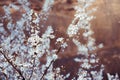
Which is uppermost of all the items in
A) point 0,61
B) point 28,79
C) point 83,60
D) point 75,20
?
point 75,20

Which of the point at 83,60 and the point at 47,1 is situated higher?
the point at 47,1

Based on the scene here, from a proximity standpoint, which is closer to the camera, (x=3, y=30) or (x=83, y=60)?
(x=3, y=30)

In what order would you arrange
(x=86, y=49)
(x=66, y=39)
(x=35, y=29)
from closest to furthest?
1. (x=66, y=39)
2. (x=35, y=29)
3. (x=86, y=49)

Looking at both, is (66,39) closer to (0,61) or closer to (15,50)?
(0,61)

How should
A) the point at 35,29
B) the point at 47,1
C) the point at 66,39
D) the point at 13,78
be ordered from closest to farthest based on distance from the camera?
the point at 66,39 → the point at 35,29 → the point at 47,1 → the point at 13,78

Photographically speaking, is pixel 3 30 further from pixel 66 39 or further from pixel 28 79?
pixel 66 39

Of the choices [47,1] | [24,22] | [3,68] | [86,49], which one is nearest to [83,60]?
[86,49]

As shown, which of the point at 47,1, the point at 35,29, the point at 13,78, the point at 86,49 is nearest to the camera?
the point at 35,29

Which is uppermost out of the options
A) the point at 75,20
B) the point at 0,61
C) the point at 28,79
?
the point at 75,20

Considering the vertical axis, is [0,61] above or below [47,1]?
below

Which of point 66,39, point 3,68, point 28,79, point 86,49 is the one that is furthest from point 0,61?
point 86,49
